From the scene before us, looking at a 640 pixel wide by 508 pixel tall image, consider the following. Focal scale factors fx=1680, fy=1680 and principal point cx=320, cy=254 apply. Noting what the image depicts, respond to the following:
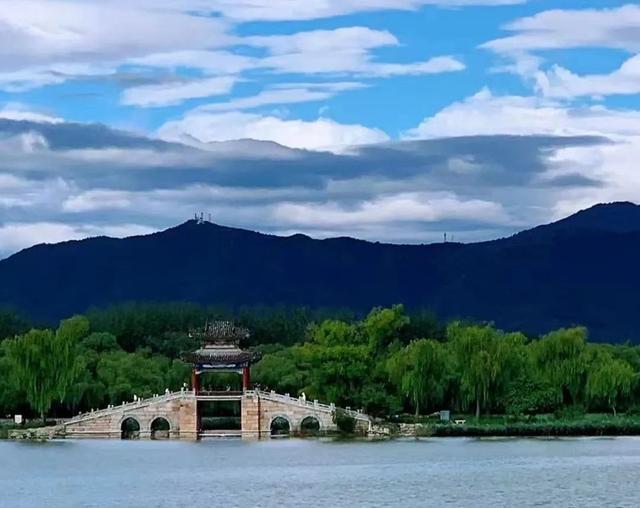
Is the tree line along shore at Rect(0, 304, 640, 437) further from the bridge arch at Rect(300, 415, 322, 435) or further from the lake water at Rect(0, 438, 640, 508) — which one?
the lake water at Rect(0, 438, 640, 508)

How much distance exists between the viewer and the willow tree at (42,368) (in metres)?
75.0

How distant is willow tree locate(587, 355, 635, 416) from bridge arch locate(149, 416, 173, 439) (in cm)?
1967

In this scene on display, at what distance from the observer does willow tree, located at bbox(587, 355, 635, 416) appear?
246 ft

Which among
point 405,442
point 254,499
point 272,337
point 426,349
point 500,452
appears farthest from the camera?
point 272,337

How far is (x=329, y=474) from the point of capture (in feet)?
165

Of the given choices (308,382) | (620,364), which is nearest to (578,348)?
(620,364)

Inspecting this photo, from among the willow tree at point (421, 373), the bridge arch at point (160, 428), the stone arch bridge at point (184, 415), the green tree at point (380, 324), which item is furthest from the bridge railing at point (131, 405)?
the willow tree at point (421, 373)

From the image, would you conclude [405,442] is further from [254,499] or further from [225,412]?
[254,499]

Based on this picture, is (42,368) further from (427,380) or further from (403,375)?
(427,380)

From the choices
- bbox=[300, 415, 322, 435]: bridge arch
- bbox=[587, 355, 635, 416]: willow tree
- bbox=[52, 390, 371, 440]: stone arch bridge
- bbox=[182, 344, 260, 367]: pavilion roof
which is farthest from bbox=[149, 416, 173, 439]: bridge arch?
bbox=[587, 355, 635, 416]: willow tree

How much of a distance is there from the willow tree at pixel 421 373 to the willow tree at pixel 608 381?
262 inches

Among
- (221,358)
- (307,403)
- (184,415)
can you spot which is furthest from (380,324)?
(184,415)

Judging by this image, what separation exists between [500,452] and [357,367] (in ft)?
57.9

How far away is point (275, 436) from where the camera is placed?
253 ft
